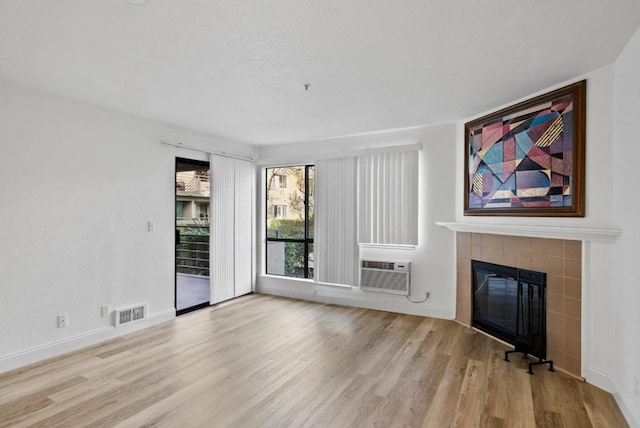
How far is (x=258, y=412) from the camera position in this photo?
7.57 feet

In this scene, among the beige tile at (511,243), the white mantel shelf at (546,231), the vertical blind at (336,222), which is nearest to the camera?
the white mantel shelf at (546,231)

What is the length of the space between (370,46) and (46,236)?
133 inches

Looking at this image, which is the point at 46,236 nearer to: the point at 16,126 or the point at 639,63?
the point at 16,126

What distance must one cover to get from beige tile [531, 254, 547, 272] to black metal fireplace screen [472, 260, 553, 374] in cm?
5

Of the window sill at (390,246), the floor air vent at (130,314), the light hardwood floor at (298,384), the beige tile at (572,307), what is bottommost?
the light hardwood floor at (298,384)

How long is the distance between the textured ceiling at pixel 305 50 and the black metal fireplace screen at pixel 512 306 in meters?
1.81

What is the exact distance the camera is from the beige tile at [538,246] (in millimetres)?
3125

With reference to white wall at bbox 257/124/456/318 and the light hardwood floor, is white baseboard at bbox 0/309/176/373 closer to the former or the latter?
the light hardwood floor

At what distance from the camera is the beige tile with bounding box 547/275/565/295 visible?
2957 millimetres

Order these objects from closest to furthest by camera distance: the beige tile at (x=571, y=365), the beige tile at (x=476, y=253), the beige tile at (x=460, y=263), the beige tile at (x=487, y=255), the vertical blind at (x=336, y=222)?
1. the beige tile at (x=571, y=365)
2. the beige tile at (x=487, y=255)
3. the beige tile at (x=476, y=253)
4. the beige tile at (x=460, y=263)
5. the vertical blind at (x=336, y=222)

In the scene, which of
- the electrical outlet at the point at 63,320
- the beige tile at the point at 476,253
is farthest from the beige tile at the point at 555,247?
the electrical outlet at the point at 63,320

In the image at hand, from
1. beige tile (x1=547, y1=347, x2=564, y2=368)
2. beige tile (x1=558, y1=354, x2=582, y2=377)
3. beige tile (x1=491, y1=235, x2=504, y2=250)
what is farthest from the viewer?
beige tile (x1=491, y1=235, x2=504, y2=250)

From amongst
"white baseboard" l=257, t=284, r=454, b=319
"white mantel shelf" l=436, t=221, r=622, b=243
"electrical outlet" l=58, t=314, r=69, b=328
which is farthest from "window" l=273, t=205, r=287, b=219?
"electrical outlet" l=58, t=314, r=69, b=328

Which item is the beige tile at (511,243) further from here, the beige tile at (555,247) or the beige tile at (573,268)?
the beige tile at (573,268)
